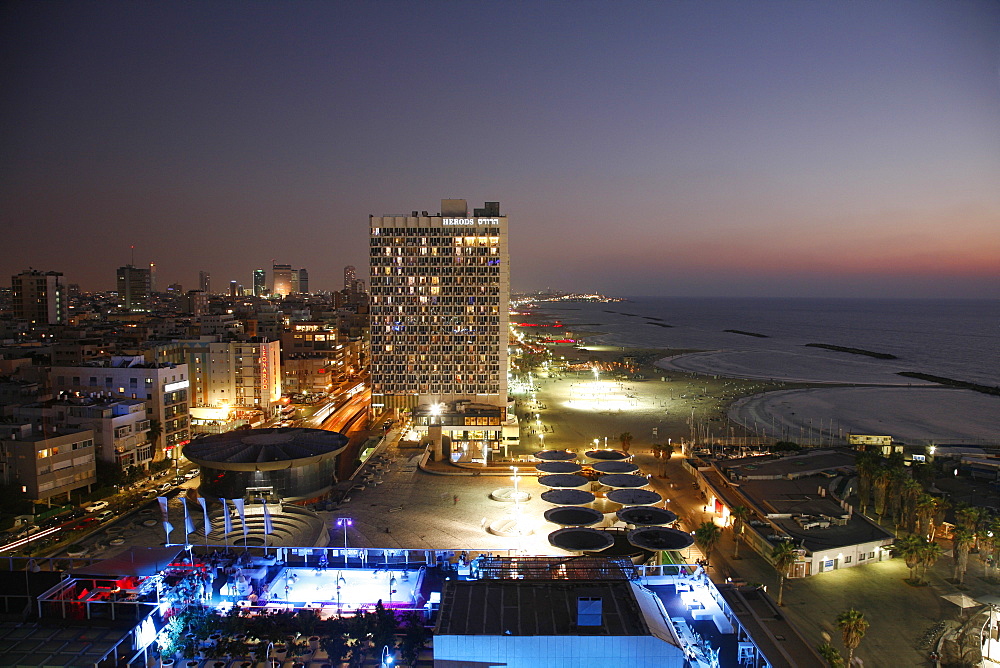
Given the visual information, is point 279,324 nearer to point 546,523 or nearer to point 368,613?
point 546,523

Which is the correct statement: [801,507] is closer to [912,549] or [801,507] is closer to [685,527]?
[685,527]

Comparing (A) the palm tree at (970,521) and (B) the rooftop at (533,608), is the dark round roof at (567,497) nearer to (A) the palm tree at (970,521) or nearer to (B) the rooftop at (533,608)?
(A) the palm tree at (970,521)

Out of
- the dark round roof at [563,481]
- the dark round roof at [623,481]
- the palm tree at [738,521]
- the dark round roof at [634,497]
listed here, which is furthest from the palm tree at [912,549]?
the dark round roof at [563,481]

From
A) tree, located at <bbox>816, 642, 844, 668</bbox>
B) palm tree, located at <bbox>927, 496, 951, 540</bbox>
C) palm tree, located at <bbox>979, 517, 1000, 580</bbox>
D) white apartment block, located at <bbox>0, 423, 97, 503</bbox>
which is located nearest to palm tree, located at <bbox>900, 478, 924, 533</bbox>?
palm tree, located at <bbox>927, 496, 951, 540</bbox>

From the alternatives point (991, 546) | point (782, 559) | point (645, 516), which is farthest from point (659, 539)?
point (991, 546)

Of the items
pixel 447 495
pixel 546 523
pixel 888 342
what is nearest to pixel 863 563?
pixel 546 523
